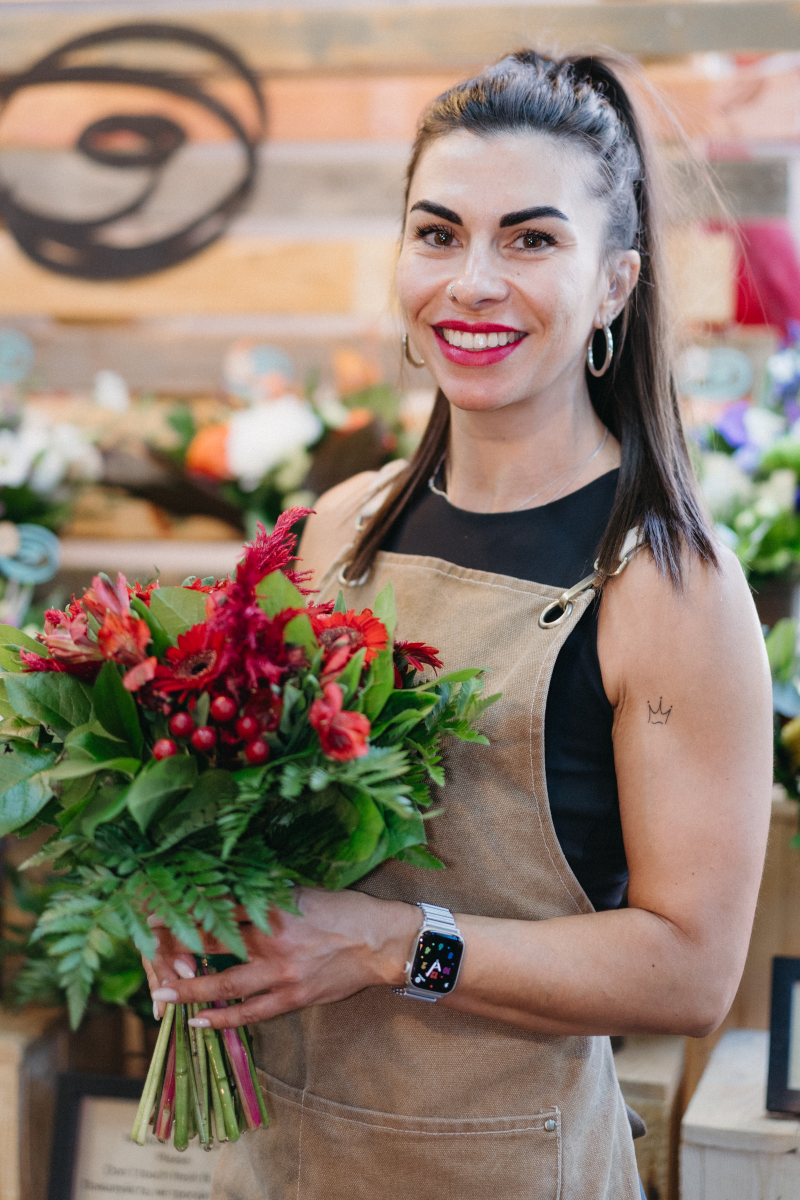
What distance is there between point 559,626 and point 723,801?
22 cm

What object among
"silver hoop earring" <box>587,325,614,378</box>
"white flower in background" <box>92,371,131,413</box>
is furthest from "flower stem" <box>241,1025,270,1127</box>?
"white flower in background" <box>92,371,131,413</box>

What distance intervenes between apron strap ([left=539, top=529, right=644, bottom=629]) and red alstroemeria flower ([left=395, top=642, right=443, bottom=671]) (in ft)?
0.42

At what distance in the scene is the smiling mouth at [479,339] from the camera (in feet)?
3.81

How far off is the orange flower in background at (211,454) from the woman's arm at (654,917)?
148 cm

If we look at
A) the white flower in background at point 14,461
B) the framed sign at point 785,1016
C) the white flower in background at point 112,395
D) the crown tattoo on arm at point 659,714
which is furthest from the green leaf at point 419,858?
the white flower in background at point 112,395

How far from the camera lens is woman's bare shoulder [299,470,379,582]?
4.72ft

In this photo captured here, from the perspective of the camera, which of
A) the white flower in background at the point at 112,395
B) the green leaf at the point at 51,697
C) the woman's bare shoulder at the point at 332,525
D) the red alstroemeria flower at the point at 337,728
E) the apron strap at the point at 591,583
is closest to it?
the red alstroemeria flower at the point at 337,728

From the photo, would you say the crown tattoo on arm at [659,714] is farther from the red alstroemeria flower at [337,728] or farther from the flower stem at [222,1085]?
the flower stem at [222,1085]

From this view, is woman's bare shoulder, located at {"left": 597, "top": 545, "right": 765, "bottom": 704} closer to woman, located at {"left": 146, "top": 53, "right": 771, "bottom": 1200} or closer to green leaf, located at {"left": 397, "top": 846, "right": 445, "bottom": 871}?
woman, located at {"left": 146, "top": 53, "right": 771, "bottom": 1200}

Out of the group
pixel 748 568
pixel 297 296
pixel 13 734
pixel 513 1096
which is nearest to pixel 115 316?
pixel 297 296

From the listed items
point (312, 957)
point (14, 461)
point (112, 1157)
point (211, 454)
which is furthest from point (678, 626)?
point (14, 461)

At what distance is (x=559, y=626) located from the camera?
3.69 ft

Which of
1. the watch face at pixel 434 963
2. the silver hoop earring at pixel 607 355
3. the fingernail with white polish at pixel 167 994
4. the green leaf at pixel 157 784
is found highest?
the silver hoop earring at pixel 607 355

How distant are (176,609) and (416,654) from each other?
226mm
